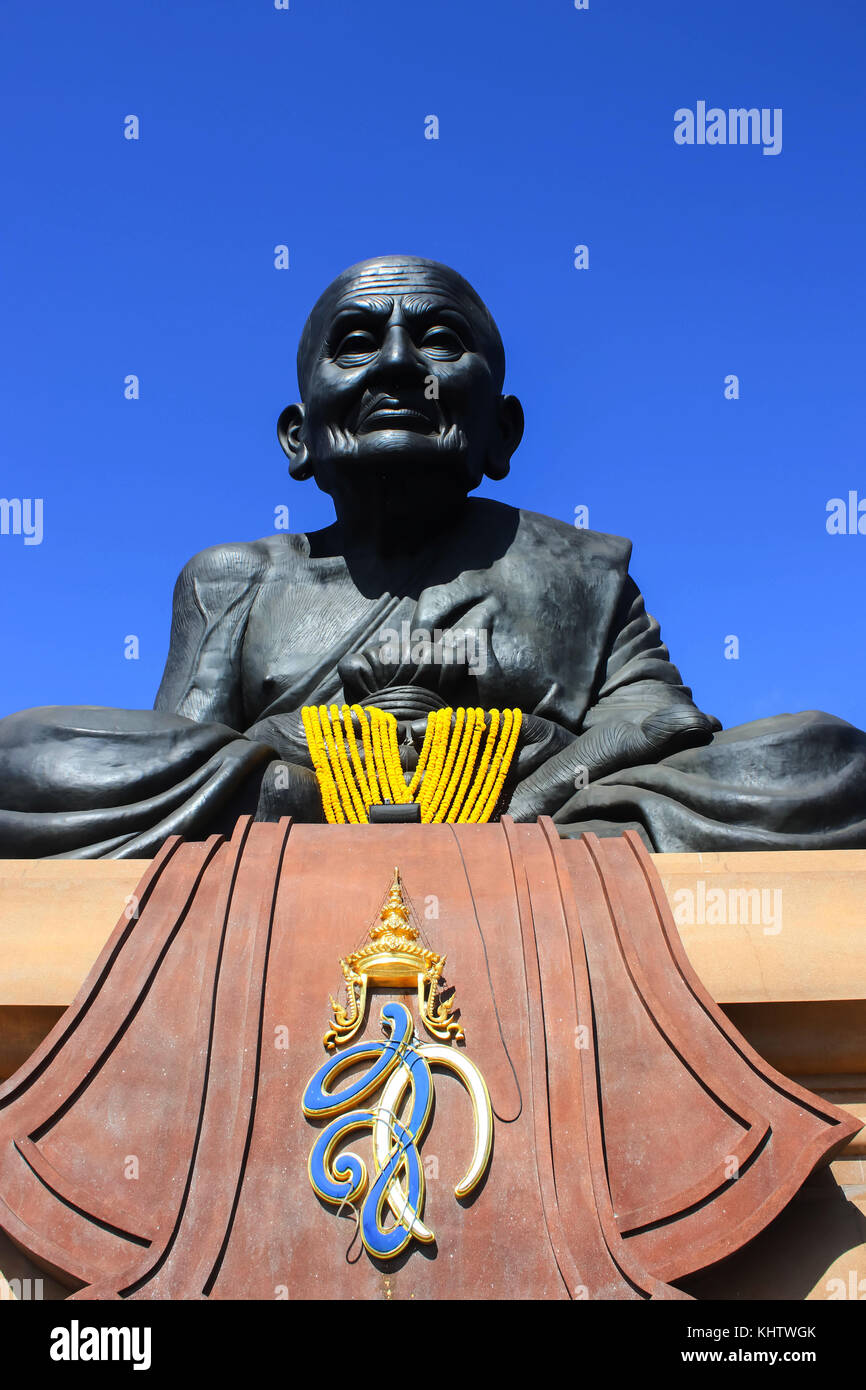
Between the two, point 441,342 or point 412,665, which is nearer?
point 412,665

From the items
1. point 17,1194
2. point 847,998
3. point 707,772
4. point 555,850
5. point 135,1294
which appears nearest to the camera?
point 135,1294

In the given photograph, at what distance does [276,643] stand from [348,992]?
9.22 feet

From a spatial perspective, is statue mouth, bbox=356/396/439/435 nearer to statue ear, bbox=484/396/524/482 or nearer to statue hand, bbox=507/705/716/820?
statue ear, bbox=484/396/524/482

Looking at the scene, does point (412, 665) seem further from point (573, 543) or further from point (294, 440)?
point (294, 440)

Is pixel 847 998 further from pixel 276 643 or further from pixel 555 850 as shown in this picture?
pixel 276 643

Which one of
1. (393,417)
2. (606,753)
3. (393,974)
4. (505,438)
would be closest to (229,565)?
(393,417)

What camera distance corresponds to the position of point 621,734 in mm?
5082

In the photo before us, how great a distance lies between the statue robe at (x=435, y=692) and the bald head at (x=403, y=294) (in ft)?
2.92

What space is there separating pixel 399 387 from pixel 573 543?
3.62ft

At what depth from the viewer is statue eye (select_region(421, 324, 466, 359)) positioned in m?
6.06

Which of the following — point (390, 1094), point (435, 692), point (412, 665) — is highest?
point (412, 665)

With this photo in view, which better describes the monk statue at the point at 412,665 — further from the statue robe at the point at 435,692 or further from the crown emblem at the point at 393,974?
the crown emblem at the point at 393,974
